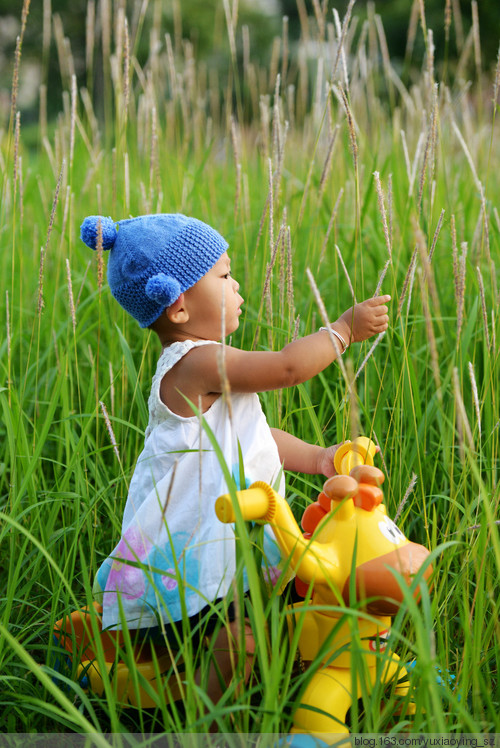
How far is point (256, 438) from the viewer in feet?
4.02

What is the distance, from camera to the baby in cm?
114

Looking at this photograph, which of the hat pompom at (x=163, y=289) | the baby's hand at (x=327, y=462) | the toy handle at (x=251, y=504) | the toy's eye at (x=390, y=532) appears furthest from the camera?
the baby's hand at (x=327, y=462)

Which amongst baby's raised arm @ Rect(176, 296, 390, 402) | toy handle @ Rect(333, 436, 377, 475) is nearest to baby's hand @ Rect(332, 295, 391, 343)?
baby's raised arm @ Rect(176, 296, 390, 402)

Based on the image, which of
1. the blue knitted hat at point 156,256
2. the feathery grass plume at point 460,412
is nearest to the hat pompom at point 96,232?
the blue knitted hat at point 156,256

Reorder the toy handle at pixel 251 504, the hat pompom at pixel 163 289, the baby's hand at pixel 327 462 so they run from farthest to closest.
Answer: the baby's hand at pixel 327 462 < the hat pompom at pixel 163 289 < the toy handle at pixel 251 504

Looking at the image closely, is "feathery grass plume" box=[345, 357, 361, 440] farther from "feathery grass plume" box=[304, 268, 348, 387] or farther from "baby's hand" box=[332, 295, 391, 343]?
"baby's hand" box=[332, 295, 391, 343]

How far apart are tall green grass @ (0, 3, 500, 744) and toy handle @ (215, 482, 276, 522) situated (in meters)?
0.06

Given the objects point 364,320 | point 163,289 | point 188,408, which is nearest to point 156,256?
point 163,289

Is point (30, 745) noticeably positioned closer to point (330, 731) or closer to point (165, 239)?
point (330, 731)

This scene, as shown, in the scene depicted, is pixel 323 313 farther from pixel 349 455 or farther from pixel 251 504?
pixel 349 455

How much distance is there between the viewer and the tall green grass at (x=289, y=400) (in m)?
1.03

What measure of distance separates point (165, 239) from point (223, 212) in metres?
1.63

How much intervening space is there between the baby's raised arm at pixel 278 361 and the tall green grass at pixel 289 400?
0.24 feet

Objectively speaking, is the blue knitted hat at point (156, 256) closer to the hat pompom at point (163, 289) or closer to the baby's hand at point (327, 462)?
the hat pompom at point (163, 289)
